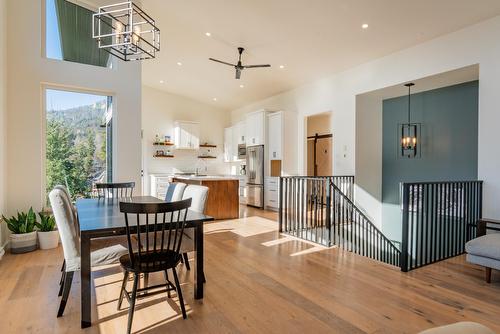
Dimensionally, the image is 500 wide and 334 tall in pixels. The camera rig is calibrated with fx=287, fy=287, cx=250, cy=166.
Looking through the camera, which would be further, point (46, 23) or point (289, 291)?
point (46, 23)

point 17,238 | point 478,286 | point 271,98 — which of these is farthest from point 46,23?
point 478,286

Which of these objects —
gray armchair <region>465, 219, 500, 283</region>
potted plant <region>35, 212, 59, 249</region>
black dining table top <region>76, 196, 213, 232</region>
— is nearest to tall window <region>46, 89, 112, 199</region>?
potted plant <region>35, 212, 59, 249</region>

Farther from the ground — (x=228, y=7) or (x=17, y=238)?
(x=228, y=7)

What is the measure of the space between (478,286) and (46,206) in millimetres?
5719

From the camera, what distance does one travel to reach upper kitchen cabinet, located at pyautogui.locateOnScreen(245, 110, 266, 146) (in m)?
7.75

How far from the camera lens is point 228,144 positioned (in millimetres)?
9773

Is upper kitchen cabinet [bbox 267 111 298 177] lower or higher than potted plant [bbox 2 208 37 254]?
higher

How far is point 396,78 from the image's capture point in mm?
5070

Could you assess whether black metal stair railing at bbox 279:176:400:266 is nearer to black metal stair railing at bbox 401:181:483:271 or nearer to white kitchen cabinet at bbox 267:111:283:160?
black metal stair railing at bbox 401:181:483:271

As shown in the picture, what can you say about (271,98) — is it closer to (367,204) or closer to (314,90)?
(314,90)

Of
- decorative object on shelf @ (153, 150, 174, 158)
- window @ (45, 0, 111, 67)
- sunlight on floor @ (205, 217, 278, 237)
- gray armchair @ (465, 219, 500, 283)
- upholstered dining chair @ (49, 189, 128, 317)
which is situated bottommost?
sunlight on floor @ (205, 217, 278, 237)

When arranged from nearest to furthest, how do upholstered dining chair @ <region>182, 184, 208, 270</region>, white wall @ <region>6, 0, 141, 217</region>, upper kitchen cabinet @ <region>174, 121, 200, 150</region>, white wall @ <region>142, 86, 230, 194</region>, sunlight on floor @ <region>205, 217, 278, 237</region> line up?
1. upholstered dining chair @ <region>182, 184, 208, 270</region>
2. white wall @ <region>6, 0, 141, 217</region>
3. sunlight on floor @ <region>205, 217, 278, 237</region>
4. white wall @ <region>142, 86, 230, 194</region>
5. upper kitchen cabinet @ <region>174, 121, 200, 150</region>

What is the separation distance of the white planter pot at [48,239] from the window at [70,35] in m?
2.68

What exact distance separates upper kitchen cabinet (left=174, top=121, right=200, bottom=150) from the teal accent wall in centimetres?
564
